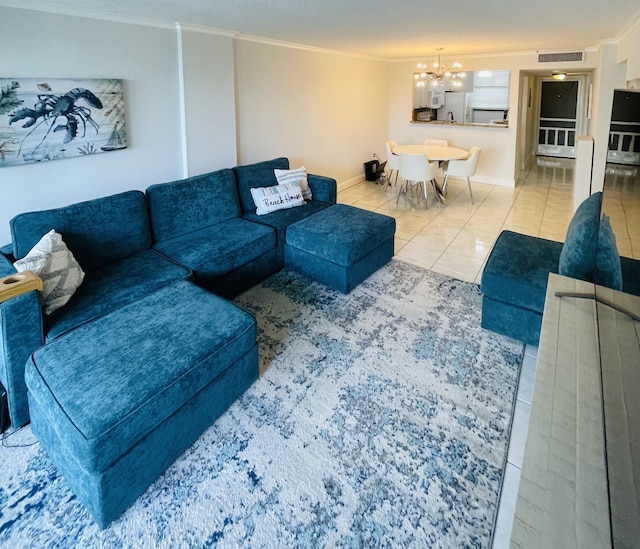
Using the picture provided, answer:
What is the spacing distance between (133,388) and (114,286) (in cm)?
108

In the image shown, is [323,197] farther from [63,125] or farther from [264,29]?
[63,125]

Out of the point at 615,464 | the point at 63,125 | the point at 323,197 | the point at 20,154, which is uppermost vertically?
the point at 63,125

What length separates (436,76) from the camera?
6.44 m

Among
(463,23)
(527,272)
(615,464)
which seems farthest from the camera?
(463,23)

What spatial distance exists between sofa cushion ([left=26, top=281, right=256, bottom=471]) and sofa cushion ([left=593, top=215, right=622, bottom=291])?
1.91 metres

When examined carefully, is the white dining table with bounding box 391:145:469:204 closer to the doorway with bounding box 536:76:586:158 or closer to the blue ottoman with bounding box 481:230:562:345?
the blue ottoman with bounding box 481:230:562:345

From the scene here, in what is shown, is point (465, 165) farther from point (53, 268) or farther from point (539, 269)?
point (53, 268)

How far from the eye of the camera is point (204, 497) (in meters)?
1.77

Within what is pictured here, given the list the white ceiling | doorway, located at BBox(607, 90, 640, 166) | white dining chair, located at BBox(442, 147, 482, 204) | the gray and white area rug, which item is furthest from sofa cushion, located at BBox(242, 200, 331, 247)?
doorway, located at BBox(607, 90, 640, 166)

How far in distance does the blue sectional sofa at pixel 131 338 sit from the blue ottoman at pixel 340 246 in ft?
0.11

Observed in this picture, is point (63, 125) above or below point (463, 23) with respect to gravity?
below

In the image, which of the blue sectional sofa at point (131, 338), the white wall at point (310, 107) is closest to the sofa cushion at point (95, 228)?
the blue sectional sofa at point (131, 338)

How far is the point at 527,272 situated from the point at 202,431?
7.07ft

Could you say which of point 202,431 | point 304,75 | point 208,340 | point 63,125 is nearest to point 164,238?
point 63,125
